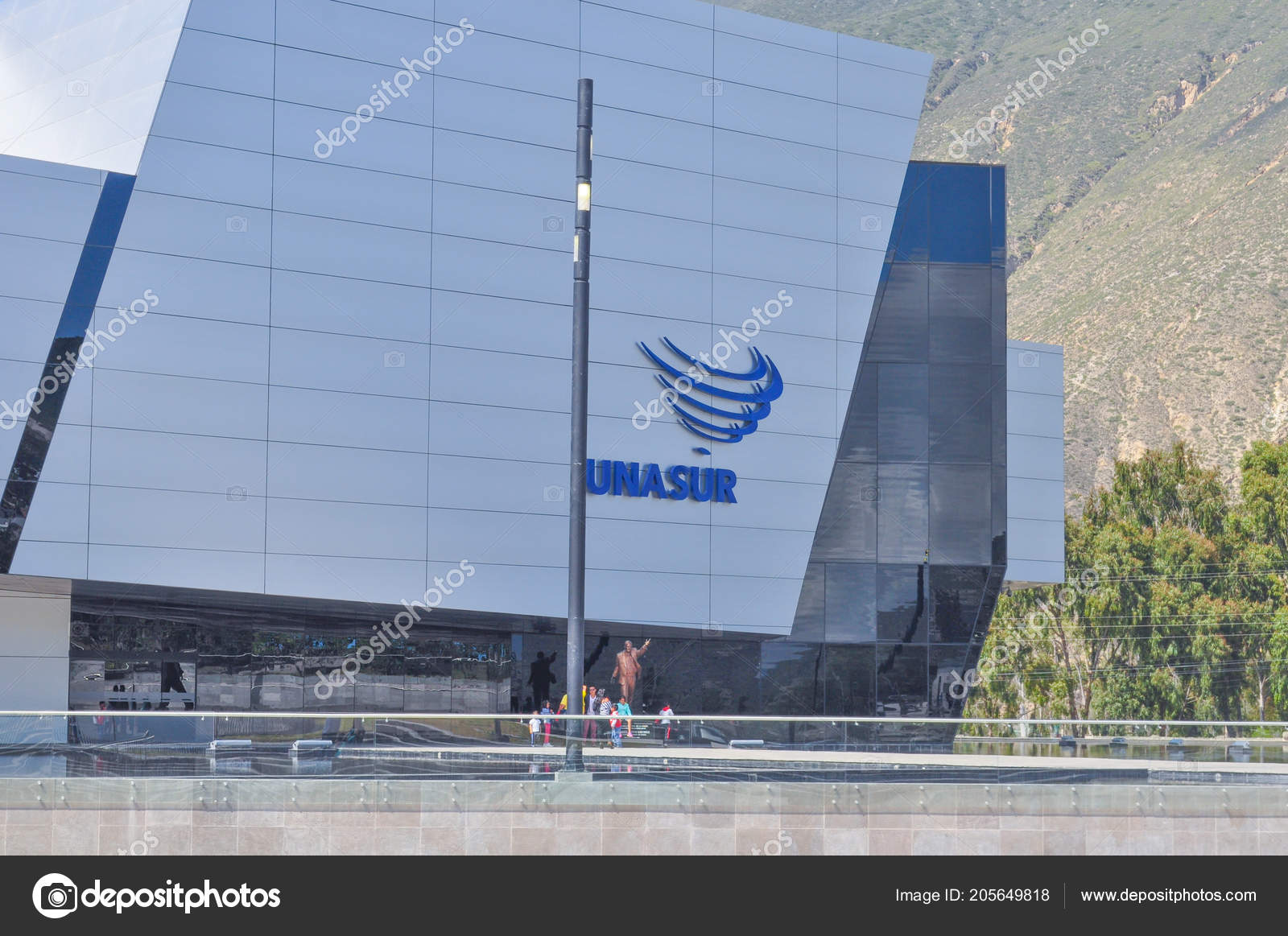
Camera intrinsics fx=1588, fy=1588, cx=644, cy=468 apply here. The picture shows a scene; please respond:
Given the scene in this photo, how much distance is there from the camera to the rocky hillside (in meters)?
116

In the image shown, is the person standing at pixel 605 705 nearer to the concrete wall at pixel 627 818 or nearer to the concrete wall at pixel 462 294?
the concrete wall at pixel 462 294

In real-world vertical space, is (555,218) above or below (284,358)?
above

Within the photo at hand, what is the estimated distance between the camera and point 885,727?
2091 cm

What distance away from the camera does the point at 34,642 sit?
106 feet

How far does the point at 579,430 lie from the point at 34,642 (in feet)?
55.8

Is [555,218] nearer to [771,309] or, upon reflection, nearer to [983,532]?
[771,309]

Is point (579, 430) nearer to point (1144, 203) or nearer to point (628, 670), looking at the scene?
point (628, 670)

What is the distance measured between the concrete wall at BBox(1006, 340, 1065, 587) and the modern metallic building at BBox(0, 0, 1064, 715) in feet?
0.42

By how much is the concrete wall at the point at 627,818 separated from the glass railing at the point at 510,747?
0.24 m

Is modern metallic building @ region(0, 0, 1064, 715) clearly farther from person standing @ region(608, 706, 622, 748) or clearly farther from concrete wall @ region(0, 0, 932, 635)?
person standing @ region(608, 706, 622, 748)

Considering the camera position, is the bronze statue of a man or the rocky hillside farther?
the rocky hillside
